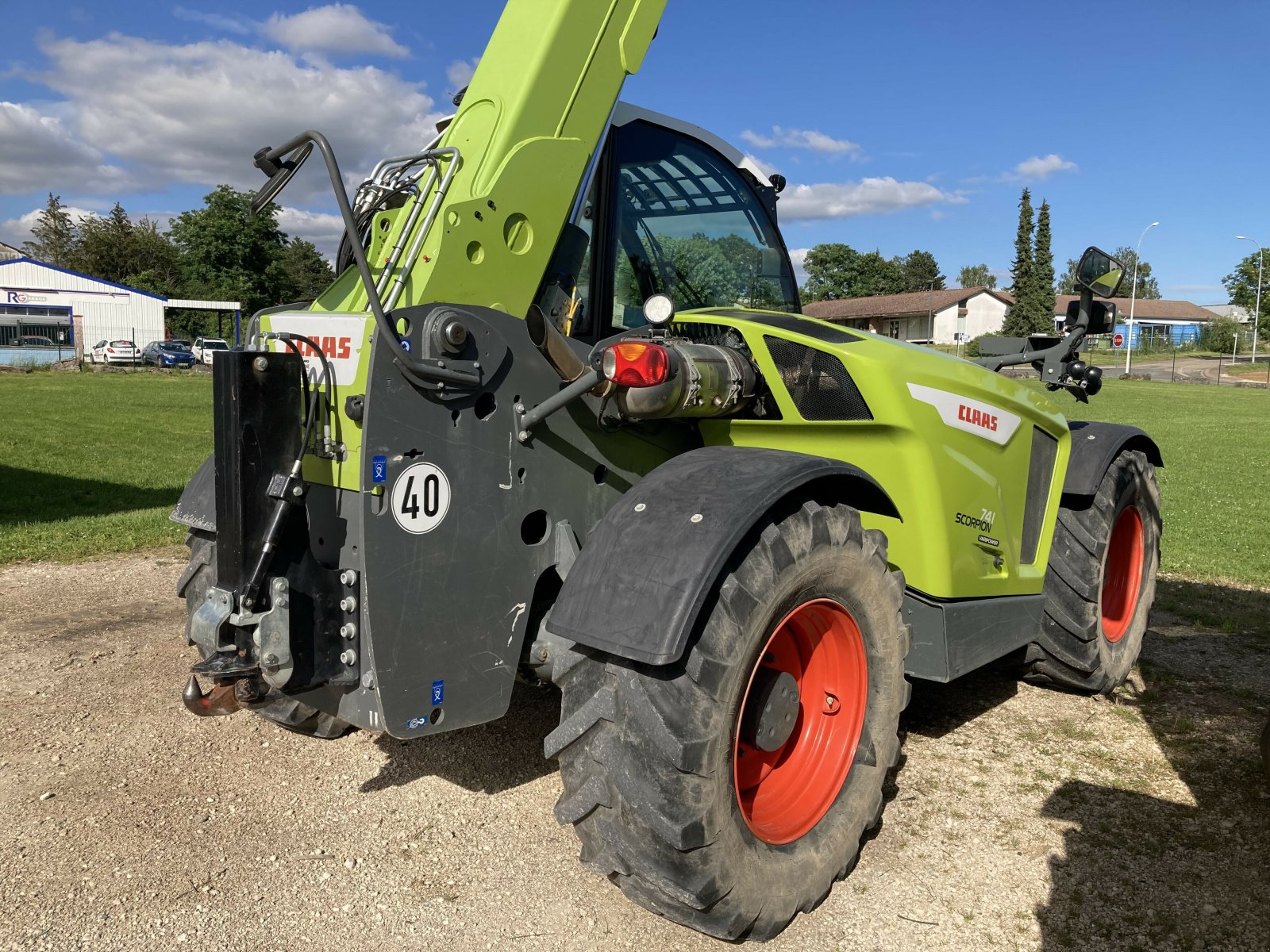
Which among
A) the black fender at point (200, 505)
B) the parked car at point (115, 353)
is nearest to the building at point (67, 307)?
the parked car at point (115, 353)

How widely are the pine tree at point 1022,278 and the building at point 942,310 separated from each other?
4.28m

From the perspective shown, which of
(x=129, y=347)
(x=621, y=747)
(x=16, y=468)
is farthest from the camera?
(x=129, y=347)

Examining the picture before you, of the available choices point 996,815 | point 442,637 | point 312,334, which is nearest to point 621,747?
point 442,637

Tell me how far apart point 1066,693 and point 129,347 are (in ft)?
161

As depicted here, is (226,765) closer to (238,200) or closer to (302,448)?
(302,448)

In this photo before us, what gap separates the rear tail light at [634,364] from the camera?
280 centimetres

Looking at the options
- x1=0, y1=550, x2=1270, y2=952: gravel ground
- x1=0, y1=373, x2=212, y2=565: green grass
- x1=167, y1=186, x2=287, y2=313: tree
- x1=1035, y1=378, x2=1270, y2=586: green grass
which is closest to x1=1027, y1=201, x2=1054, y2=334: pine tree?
x1=1035, y1=378, x2=1270, y2=586: green grass

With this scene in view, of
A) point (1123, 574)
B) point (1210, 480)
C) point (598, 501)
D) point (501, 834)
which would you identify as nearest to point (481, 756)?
point (501, 834)

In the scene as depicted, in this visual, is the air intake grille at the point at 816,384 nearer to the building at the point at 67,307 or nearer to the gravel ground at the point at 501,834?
the gravel ground at the point at 501,834

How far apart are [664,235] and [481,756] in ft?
7.35

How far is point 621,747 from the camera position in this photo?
263 cm

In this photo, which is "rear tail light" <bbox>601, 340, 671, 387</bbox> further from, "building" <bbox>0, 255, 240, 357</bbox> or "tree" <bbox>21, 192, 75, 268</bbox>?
"tree" <bbox>21, 192, 75, 268</bbox>

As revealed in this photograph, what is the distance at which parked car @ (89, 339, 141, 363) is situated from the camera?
150 ft

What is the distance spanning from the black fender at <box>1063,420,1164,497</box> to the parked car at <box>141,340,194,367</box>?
46813 mm
